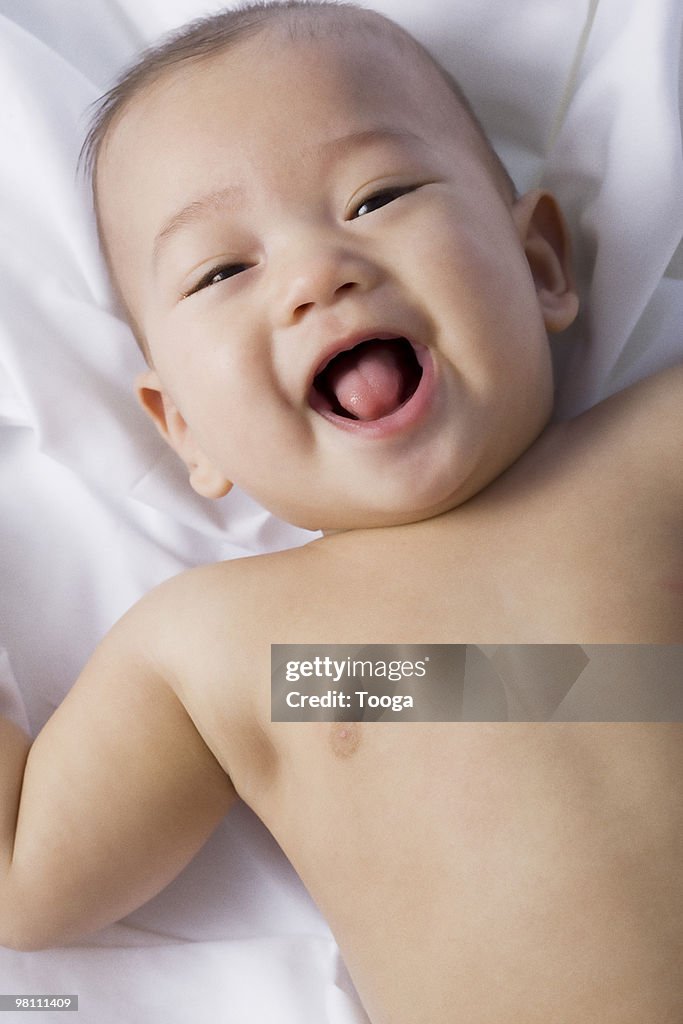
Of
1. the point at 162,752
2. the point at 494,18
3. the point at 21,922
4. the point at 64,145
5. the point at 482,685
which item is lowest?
the point at 21,922

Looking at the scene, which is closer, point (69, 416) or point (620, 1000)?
point (620, 1000)

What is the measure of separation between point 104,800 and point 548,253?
2.00 ft

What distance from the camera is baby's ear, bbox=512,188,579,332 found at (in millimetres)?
1013

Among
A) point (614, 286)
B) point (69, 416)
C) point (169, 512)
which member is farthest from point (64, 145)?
point (614, 286)

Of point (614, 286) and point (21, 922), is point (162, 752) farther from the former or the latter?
point (614, 286)

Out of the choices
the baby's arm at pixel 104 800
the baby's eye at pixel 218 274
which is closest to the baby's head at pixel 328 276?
the baby's eye at pixel 218 274

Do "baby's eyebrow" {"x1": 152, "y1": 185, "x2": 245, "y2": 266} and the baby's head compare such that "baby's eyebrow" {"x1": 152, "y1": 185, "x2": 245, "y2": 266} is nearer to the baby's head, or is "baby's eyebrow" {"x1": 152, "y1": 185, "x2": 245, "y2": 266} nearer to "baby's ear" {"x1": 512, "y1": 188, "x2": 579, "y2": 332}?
the baby's head

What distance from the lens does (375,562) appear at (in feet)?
3.00

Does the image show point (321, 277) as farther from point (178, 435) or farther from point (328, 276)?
point (178, 435)

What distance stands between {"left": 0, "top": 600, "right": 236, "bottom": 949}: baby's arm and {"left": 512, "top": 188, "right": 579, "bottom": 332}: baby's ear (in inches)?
17.1

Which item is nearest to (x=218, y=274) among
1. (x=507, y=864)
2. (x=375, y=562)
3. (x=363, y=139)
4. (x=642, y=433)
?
(x=363, y=139)

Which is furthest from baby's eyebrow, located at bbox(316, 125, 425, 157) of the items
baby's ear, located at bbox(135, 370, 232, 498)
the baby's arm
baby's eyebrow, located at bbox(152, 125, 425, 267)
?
the baby's arm

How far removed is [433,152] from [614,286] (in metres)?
0.24

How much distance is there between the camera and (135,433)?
3.70ft
